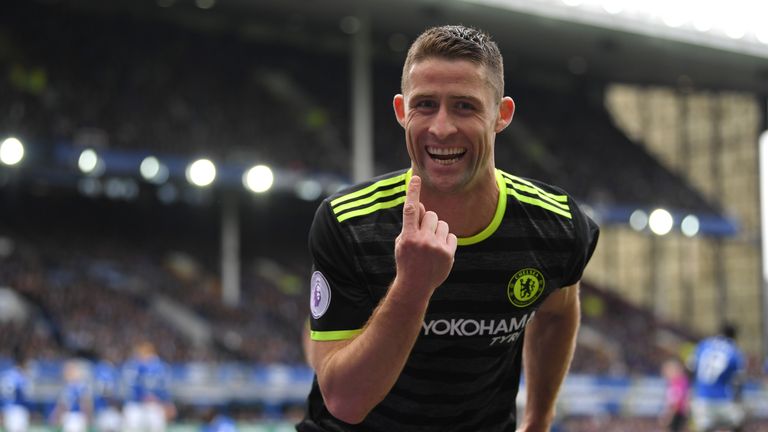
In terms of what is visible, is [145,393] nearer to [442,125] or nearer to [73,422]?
[73,422]

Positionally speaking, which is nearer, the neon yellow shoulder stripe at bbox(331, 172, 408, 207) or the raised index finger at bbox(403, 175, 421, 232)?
the raised index finger at bbox(403, 175, 421, 232)

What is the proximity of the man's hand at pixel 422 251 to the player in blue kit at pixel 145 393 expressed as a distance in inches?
560

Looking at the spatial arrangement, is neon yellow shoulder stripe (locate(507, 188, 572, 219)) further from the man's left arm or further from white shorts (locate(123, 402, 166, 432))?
white shorts (locate(123, 402, 166, 432))

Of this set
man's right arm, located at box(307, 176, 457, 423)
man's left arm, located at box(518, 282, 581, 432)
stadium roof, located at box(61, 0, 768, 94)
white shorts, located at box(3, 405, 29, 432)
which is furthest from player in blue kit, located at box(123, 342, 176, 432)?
stadium roof, located at box(61, 0, 768, 94)

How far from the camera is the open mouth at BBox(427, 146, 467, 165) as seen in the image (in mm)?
2576

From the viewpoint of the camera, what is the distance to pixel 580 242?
301 centimetres

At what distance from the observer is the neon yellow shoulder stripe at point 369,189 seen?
287cm

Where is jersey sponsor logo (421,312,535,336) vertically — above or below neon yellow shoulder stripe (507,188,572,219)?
below

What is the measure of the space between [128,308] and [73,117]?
554cm

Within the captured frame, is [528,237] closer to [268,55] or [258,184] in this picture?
[258,184]

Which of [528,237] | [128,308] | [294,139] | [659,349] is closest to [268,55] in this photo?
[294,139]

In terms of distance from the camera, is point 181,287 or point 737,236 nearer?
point 181,287

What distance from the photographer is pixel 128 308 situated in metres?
25.8

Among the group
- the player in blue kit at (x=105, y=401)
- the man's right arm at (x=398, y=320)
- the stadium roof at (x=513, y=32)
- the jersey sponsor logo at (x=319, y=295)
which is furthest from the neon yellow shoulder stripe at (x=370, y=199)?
the stadium roof at (x=513, y=32)
